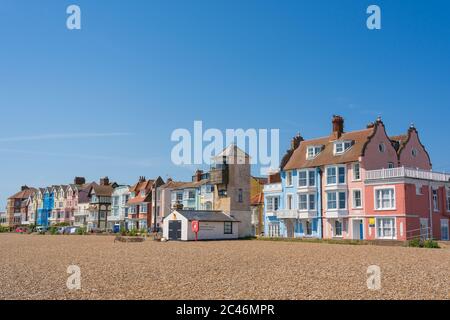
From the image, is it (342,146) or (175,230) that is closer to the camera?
(342,146)

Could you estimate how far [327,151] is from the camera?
51938mm

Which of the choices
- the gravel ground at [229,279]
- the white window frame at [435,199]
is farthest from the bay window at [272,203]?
the gravel ground at [229,279]

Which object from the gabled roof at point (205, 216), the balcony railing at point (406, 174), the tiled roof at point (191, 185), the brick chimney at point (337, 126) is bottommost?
the gabled roof at point (205, 216)

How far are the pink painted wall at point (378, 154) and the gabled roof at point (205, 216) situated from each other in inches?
637

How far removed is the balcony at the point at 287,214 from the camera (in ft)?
174

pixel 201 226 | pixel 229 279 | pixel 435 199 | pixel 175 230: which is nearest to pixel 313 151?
pixel 435 199

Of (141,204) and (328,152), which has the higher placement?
(328,152)

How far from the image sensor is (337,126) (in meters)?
52.8

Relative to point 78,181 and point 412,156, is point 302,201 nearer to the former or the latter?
point 412,156

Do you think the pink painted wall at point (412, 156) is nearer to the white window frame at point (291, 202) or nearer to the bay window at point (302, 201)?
the bay window at point (302, 201)

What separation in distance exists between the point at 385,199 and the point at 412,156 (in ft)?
35.2
